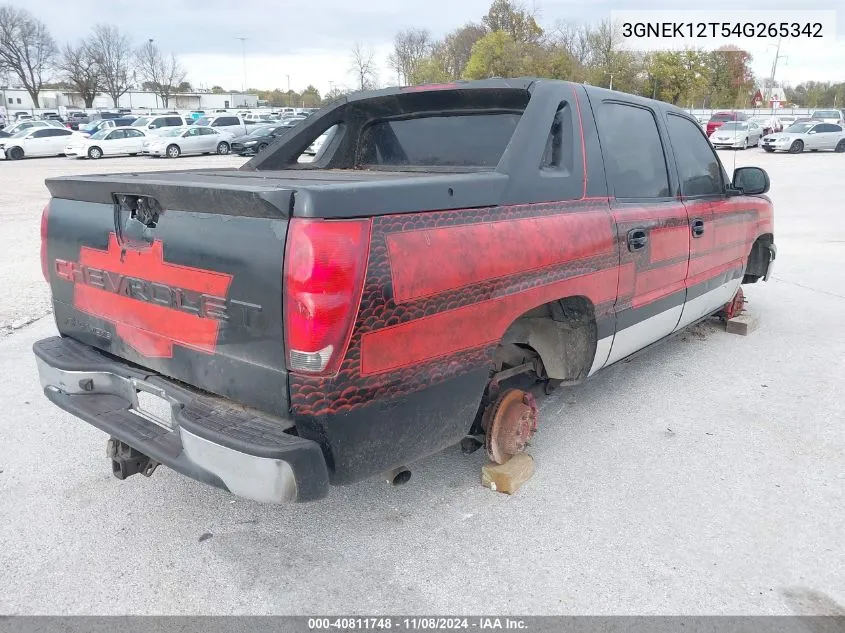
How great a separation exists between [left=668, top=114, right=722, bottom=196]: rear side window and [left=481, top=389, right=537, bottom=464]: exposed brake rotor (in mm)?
1942

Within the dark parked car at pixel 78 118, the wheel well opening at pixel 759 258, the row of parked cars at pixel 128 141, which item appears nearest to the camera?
the wheel well opening at pixel 759 258

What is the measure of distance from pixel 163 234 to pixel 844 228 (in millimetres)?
12405

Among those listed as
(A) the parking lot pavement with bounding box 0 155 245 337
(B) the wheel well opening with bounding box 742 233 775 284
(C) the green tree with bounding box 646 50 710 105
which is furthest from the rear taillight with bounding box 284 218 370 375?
(C) the green tree with bounding box 646 50 710 105

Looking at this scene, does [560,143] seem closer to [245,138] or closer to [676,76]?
[245,138]

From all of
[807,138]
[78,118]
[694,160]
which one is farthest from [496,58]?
[694,160]

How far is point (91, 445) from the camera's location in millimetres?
3746

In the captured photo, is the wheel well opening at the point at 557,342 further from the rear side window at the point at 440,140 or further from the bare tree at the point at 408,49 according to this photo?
the bare tree at the point at 408,49

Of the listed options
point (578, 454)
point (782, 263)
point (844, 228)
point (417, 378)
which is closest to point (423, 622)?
point (417, 378)

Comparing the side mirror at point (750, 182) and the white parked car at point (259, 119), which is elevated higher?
the white parked car at point (259, 119)

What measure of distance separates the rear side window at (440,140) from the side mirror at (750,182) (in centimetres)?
226

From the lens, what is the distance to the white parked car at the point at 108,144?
28.8 meters

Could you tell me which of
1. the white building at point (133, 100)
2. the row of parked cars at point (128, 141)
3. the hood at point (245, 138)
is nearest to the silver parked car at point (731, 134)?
the row of parked cars at point (128, 141)

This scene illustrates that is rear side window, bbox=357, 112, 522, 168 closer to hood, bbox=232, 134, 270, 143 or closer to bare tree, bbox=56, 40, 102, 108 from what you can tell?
hood, bbox=232, 134, 270, 143

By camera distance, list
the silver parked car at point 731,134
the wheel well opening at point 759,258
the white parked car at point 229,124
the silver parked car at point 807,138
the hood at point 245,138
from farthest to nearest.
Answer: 1. the white parked car at point 229,124
2. the hood at point 245,138
3. the silver parked car at point 807,138
4. the silver parked car at point 731,134
5. the wheel well opening at point 759,258
